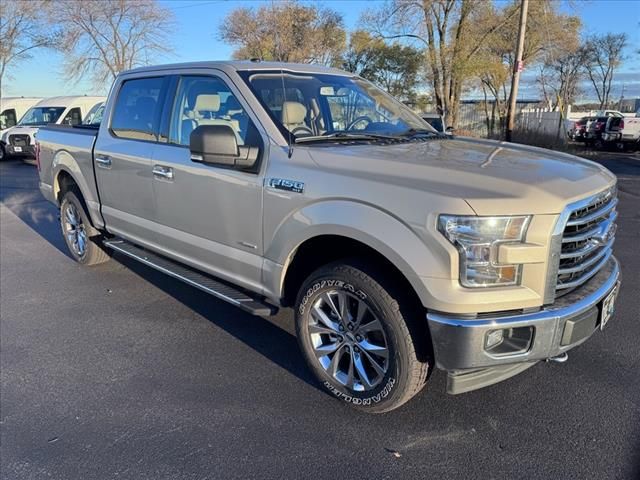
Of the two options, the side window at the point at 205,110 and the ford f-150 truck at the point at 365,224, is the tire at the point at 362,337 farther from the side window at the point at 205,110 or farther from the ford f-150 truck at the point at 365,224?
the side window at the point at 205,110

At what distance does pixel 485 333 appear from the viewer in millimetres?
2428

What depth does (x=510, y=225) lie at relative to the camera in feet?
7.86

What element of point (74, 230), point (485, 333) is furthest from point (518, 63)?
point (485, 333)

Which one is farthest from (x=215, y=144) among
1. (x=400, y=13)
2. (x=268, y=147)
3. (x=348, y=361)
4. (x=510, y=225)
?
(x=400, y=13)

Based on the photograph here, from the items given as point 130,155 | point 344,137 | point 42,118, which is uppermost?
point 344,137

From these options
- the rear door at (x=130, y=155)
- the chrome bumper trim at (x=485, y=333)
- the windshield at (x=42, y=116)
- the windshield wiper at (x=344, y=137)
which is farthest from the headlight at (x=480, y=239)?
the windshield at (x=42, y=116)

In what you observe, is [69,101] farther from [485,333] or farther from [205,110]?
[485,333]

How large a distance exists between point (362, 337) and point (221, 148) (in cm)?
139

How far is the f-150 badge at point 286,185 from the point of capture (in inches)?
118

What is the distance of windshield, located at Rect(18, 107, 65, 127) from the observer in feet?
59.1

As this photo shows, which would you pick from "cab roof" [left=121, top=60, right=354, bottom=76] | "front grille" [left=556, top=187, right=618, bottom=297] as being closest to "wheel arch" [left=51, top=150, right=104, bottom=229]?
"cab roof" [left=121, top=60, right=354, bottom=76]

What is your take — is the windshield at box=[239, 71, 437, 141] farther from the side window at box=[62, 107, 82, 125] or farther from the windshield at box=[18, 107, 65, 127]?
the windshield at box=[18, 107, 65, 127]

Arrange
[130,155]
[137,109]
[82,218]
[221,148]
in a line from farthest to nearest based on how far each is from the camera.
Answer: [82,218] → [137,109] → [130,155] → [221,148]

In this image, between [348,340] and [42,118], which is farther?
[42,118]
